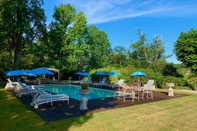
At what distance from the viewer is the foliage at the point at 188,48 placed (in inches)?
657

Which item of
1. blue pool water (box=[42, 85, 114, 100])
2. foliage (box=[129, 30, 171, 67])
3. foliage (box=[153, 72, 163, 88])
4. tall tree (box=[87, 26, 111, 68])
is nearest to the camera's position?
blue pool water (box=[42, 85, 114, 100])

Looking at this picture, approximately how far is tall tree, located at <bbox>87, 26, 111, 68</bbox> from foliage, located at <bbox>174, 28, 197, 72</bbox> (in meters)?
23.7

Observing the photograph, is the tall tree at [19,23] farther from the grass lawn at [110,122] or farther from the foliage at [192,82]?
the foliage at [192,82]

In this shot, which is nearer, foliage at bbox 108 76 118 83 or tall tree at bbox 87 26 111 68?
foliage at bbox 108 76 118 83

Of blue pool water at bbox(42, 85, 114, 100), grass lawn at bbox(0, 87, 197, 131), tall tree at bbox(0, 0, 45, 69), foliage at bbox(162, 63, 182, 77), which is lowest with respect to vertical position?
blue pool water at bbox(42, 85, 114, 100)

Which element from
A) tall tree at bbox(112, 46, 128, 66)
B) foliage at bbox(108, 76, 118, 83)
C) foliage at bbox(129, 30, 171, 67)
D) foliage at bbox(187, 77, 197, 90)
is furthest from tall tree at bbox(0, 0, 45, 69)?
tall tree at bbox(112, 46, 128, 66)

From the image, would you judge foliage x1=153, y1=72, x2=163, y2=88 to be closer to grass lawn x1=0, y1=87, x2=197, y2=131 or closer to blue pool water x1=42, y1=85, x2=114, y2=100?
blue pool water x1=42, y1=85, x2=114, y2=100

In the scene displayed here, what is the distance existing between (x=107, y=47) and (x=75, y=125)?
1618 inches

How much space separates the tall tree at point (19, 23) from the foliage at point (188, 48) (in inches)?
730

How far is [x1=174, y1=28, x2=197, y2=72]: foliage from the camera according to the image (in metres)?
16.7

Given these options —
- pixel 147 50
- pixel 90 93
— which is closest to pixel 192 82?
pixel 90 93

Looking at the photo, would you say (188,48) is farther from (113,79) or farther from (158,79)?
(113,79)

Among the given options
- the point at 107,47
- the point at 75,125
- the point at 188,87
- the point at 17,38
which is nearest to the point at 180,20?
the point at 188,87

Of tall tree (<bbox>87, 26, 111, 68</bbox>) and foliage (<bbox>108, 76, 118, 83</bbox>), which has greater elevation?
tall tree (<bbox>87, 26, 111, 68</bbox>)
